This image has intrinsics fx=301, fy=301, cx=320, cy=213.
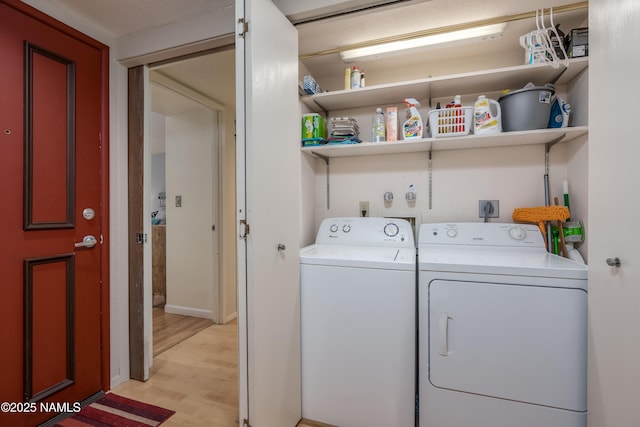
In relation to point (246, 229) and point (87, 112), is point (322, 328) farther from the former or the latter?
point (87, 112)

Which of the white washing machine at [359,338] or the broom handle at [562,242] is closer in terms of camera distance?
the white washing machine at [359,338]

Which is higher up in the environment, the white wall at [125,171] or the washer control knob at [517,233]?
the white wall at [125,171]

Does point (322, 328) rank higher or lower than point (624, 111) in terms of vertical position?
lower

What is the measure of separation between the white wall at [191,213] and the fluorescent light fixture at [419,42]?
177 centimetres

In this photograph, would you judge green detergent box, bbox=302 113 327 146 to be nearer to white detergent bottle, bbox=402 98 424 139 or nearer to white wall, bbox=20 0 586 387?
white wall, bbox=20 0 586 387

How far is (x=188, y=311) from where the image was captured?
10.6ft

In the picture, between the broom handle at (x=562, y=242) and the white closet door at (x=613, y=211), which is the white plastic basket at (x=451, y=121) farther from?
the broom handle at (x=562, y=242)

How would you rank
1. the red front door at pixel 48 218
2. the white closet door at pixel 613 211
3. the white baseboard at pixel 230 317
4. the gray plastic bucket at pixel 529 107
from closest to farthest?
the white closet door at pixel 613 211 < the red front door at pixel 48 218 < the gray plastic bucket at pixel 529 107 < the white baseboard at pixel 230 317

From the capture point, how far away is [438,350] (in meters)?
1.40

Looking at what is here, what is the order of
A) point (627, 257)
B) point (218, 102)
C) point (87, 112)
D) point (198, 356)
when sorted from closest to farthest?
point (627, 257)
point (87, 112)
point (198, 356)
point (218, 102)

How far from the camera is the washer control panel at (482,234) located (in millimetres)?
1701

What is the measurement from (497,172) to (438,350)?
47.0 inches

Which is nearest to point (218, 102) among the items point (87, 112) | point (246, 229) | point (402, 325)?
point (87, 112)

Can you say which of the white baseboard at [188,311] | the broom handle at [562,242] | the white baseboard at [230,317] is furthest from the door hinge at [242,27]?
the white baseboard at [188,311]
